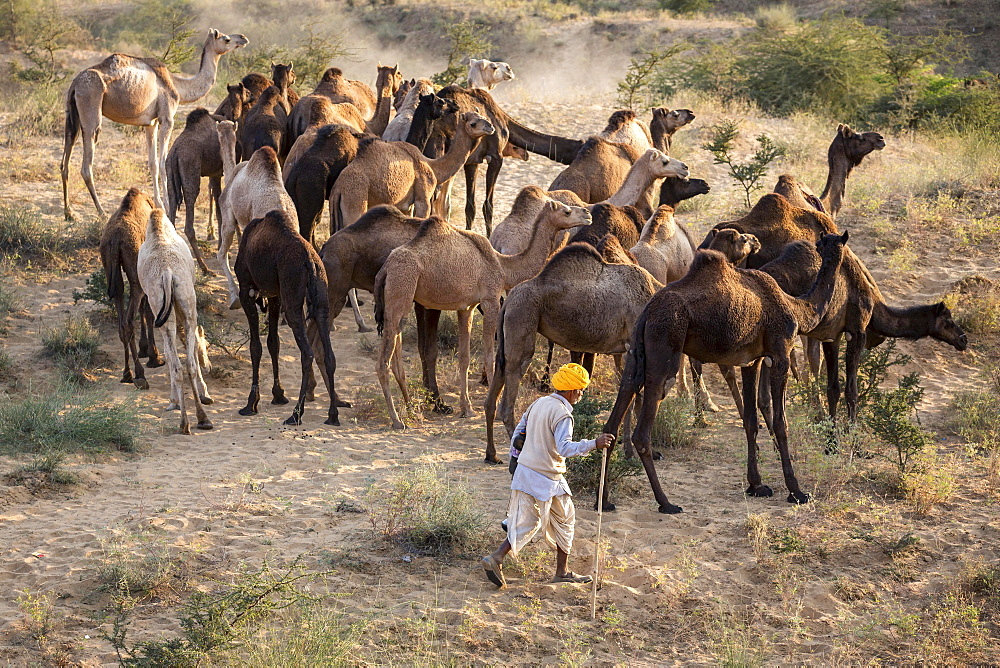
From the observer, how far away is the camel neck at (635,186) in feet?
40.4

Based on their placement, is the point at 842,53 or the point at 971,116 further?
the point at 842,53

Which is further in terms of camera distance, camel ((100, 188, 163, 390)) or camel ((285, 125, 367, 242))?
camel ((285, 125, 367, 242))

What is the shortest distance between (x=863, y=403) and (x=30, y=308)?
350 inches

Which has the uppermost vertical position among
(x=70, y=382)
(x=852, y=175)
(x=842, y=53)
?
(x=842, y=53)

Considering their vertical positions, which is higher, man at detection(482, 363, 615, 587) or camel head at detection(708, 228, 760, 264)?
camel head at detection(708, 228, 760, 264)

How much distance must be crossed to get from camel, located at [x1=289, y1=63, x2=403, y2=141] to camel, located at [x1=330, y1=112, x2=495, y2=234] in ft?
7.69

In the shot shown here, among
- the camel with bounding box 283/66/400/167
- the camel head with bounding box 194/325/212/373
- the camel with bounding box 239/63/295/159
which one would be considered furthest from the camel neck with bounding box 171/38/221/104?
the camel head with bounding box 194/325/212/373

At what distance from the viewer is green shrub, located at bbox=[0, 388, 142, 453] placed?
885 cm

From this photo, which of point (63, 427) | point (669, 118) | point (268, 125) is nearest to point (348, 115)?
point (268, 125)

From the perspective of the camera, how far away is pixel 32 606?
6.30 meters

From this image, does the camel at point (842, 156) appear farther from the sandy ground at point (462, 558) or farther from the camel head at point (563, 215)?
the sandy ground at point (462, 558)

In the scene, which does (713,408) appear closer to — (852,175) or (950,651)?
(950,651)

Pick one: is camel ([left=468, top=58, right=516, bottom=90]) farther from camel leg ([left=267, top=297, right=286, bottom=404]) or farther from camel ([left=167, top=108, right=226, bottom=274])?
camel leg ([left=267, top=297, right=286, bottom=404])

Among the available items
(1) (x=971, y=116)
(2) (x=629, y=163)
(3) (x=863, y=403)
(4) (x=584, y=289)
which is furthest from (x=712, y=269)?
(1) (x=971, y=116)
